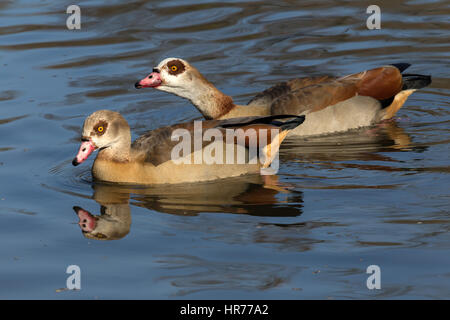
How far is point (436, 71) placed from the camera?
1480 centimetres


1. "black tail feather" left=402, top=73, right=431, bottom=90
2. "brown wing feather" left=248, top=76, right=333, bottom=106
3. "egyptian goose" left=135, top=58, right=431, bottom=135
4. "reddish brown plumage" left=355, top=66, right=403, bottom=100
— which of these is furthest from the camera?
"black tail feather" left=402, top=73, right=431, bottom=90

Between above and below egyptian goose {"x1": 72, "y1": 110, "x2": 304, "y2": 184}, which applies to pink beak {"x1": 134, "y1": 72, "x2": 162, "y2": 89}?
above

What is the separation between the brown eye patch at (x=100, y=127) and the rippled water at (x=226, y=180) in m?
0.61

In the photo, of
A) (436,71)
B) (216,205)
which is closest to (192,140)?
(216,205)

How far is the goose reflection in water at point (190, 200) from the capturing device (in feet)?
30.2

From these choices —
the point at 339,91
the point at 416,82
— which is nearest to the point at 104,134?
the point at 339,91

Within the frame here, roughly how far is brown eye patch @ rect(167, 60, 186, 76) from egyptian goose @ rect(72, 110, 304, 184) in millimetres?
1798

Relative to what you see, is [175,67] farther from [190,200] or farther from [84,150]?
[190,200]

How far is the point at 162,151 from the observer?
10320 mm

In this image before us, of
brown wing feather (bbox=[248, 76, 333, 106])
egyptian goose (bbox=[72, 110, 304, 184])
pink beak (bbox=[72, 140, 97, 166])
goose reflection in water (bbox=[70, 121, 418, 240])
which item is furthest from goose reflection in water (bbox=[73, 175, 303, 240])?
brown wing feather (bbox=[248, 76, 333, 106])

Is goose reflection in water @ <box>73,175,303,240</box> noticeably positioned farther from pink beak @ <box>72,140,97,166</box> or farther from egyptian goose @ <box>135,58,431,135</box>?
egyptian goose @ <box>135,58,431,135</box>

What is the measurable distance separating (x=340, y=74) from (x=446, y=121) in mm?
2660

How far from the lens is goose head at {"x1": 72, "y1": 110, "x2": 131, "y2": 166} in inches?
407

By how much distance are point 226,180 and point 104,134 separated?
59.0 inches
